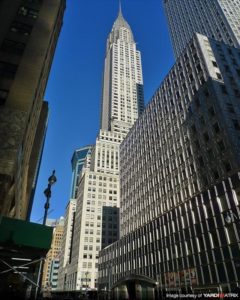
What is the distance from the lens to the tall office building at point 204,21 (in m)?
118

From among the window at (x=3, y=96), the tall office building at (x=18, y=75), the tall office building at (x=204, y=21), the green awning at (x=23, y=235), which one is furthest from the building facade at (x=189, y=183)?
the tall office building at (x=204, y=21)

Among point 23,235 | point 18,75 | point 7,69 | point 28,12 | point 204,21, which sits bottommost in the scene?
point 23,235

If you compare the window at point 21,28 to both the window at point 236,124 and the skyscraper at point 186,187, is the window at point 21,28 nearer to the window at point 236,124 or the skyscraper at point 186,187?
the skyscraper at point 186,187

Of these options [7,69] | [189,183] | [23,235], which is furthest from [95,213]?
[23,235]

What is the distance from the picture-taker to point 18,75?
2181cm

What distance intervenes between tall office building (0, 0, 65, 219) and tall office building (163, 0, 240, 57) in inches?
4092

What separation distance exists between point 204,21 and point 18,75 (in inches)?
5413

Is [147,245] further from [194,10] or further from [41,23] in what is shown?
[194,10]

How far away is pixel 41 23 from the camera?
26766mm

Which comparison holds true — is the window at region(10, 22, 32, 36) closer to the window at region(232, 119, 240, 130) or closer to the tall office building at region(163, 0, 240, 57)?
the window at region(232, 119, 240, 130)

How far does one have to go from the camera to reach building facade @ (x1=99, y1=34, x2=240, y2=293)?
128 feet

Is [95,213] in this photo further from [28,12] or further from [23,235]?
[23,235]

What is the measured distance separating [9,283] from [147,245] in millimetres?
41879

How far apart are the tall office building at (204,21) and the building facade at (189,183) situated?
214 ft
